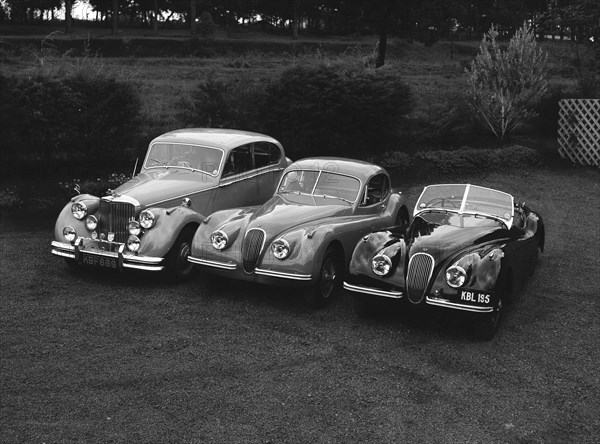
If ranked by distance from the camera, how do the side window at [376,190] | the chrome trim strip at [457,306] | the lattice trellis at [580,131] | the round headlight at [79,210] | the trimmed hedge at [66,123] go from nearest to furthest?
the chrome trim strip at [457,306] → the round headlight at [79,210] → the side window at [376,190] → the trimmed hedge at [66,123] → the lattice trellis at [580,131]

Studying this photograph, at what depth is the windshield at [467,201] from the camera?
29.0ft

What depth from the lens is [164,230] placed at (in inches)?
367

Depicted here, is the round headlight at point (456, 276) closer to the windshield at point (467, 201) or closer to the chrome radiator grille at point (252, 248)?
the windshield at point (467, 201)

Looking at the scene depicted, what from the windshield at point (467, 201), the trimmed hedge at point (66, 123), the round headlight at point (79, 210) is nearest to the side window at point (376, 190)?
the windshield at point (467, 201)

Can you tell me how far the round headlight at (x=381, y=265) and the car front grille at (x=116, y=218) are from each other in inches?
149

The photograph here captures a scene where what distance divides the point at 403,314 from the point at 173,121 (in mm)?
12031

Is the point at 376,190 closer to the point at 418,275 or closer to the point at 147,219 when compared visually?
the point at 418,275

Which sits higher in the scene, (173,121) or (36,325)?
(173,121)

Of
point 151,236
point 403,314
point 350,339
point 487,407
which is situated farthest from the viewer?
point 151,236

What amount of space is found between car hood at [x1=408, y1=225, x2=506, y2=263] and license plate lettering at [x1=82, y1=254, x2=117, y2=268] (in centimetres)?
417

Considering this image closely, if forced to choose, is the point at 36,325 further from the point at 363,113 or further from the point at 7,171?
the point at 363,113

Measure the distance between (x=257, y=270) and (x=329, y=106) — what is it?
9732 millimetres

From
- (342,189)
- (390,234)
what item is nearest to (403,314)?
(390,234)

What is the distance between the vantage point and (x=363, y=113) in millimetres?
17562
